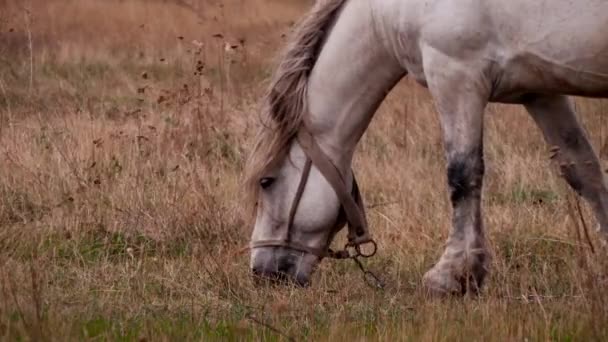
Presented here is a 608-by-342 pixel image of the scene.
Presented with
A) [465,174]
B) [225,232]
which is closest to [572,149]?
[465,174]

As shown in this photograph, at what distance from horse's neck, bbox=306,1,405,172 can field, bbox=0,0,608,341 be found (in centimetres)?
36

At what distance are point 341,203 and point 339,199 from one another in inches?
1.0

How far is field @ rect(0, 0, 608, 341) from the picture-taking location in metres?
4.23

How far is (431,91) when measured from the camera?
484 centimetres

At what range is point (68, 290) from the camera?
511 centimetres

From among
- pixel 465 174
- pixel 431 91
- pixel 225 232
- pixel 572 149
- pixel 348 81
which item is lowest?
pixel 225 232

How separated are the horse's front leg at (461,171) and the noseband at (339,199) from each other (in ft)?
1.67

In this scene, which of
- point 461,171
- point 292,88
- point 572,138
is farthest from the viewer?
point 292,88

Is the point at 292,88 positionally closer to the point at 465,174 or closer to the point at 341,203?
the point at 341,203

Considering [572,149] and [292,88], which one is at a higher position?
[292,88]

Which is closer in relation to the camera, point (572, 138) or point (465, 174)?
point (465, 174)

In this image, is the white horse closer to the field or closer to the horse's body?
the horse's body

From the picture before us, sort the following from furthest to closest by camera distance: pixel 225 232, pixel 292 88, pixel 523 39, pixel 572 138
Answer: pixel 225 232 < pixel 292 88 < pixel 572 138 < pixel 523 39

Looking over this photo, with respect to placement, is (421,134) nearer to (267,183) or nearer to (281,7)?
(267,183)
